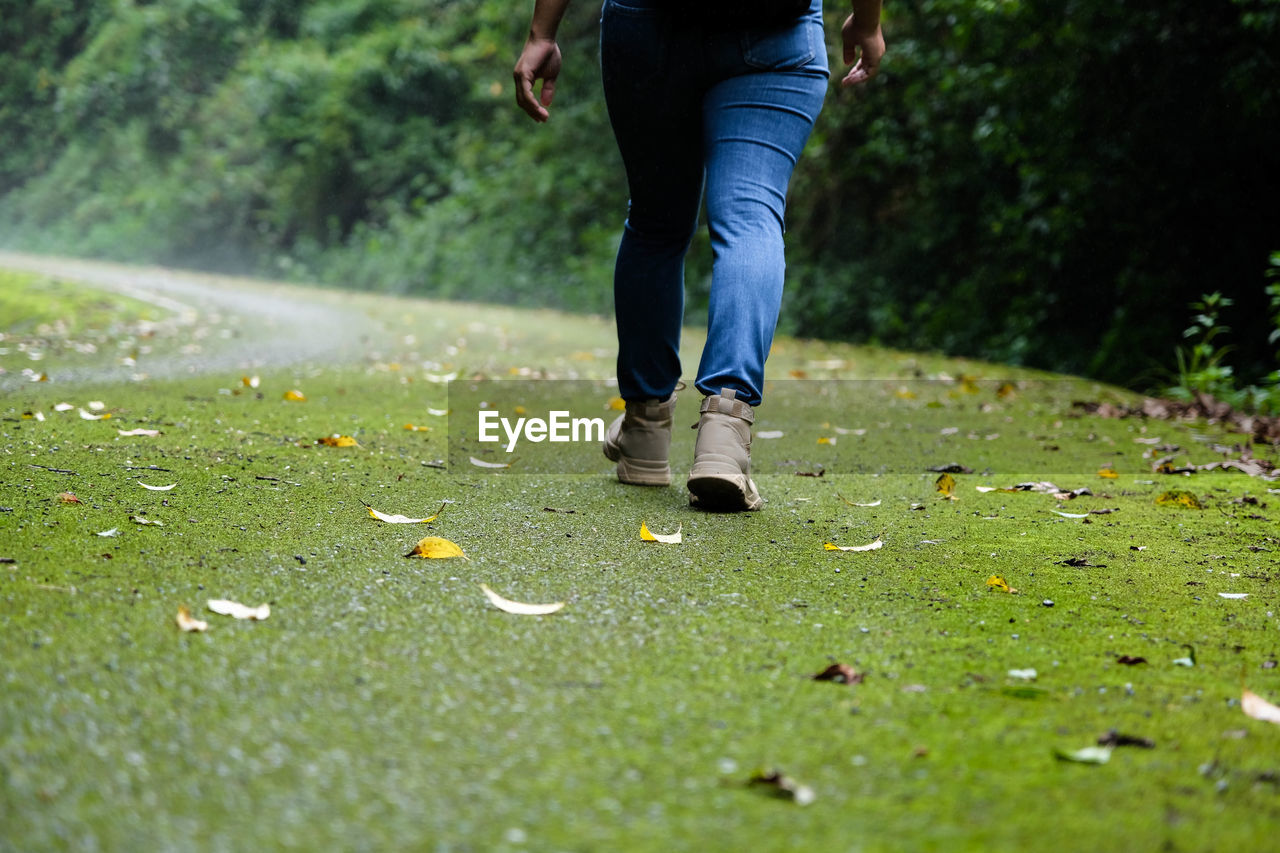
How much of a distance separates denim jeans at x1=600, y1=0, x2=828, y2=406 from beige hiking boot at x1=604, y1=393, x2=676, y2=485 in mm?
381

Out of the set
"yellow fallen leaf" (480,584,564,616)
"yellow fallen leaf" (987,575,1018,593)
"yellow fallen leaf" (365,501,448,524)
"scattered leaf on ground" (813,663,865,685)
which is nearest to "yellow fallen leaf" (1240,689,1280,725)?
"scattered leaf on ground" (813,663,865,685)

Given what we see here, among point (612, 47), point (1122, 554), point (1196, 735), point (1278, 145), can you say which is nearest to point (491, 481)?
point (612, 47)

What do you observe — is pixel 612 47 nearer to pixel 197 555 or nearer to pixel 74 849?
pixel 197 555

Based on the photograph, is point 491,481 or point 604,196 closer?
point 491,481

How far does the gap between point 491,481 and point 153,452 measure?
876 millimetres

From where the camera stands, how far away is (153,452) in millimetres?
3164

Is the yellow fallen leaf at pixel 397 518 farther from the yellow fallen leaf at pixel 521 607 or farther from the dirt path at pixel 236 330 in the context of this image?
the dirt path at pixel 236 330

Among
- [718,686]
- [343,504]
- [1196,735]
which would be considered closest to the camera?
[1196,735]

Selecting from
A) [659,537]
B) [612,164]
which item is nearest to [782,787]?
[659,537]

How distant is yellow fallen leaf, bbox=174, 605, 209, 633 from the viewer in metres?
1.61

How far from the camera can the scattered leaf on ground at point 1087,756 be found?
4.24ft

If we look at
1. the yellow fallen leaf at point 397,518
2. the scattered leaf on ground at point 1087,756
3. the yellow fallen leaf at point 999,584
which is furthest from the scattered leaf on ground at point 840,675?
the yellow fallen leaf at point 397,518

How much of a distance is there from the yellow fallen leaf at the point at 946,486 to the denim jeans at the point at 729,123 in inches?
30.1

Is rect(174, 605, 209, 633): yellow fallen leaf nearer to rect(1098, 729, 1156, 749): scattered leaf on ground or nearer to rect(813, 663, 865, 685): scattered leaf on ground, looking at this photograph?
rect(813, 663, 865, 685): scattered leaf on ground
